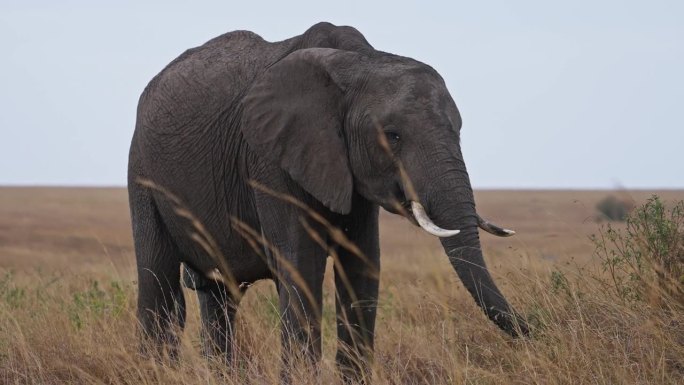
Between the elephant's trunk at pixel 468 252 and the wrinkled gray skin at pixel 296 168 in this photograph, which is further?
the wrinkled gray skin at pixel 296 168

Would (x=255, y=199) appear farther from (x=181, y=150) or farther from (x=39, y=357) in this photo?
(x=39, y=357)

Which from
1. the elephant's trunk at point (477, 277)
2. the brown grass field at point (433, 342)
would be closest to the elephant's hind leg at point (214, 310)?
the brown grass field at point (433, 342)

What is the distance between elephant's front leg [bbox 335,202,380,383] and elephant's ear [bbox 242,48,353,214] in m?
0.49

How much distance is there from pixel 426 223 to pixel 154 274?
8.57 feet

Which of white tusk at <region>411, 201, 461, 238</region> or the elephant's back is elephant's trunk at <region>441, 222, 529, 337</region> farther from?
the elephant's back

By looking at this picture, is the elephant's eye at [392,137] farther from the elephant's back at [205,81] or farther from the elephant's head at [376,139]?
→ the elephant's back at [205,81]

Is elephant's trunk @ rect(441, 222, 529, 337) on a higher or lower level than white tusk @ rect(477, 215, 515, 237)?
lower

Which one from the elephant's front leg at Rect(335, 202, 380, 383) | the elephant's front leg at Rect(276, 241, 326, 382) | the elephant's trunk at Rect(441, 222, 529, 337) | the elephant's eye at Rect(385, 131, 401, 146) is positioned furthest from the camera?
the elephant's front leg at Rect(335, 202, 380, 383)

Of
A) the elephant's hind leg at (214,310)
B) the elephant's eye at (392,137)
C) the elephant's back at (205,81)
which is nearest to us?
the elephant's eye at (392,137)

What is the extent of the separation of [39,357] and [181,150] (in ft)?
5.33

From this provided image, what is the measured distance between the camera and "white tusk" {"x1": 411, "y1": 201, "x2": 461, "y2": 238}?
568cm

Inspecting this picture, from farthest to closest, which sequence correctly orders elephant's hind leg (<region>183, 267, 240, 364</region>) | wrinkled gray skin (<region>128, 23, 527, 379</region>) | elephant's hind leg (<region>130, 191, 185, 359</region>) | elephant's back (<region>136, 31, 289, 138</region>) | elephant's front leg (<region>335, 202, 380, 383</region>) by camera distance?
elephant's hind leg (<region>183, 267, 240, 364</region>), elephant's hind leg (<region>130, 191, 185, 359</region>), elephant's back (<region>136, 31, 289, 138</region>), elephant's front leg (<region>335, 202, 380, 383</region>), wrinkled gray skin (<region>128, 23, 527, 379</region>)

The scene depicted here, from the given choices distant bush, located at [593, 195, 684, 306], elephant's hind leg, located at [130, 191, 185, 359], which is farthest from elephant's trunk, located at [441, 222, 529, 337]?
elephant's hind leg, located at [130, 191, 185, 359]

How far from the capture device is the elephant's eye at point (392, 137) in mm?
6090
